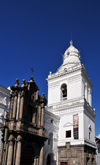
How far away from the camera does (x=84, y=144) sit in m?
25.8

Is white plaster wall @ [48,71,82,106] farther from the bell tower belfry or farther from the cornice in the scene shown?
the cornice

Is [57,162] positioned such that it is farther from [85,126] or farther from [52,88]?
[52,88]

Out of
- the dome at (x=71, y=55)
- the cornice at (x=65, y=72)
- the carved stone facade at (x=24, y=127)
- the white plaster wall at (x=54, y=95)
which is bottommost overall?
the carved stone facade at (x=24, y=127)

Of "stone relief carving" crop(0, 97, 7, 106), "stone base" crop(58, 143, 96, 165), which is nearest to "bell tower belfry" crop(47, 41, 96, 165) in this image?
"stone base" crop(58, 143, 96, 165)

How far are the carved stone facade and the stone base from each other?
6145 mm

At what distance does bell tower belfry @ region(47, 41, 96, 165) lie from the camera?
87.5ft

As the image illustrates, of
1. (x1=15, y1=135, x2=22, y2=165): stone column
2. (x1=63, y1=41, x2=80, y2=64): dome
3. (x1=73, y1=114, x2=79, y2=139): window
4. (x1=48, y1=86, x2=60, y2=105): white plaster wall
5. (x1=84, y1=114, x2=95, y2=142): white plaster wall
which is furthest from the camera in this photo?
(x1=63, y1=41, x2=80, y2=64): dome

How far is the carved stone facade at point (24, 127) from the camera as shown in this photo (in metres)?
19.0

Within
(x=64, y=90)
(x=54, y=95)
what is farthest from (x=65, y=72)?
(x=54, y=95)

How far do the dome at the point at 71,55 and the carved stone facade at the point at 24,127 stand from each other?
46.2 ft

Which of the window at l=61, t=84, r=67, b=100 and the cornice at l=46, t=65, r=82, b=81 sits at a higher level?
the cornice at l=46, t=65, r=82, b=81

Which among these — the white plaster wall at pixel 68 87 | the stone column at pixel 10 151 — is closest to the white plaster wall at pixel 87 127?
the white plaster wall at pixel 68 87

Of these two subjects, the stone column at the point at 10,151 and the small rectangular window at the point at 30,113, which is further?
the small rectangular window at the point at 30,113

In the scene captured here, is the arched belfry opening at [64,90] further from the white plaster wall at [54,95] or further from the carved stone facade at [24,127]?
the carved stone facade at [24,127]
